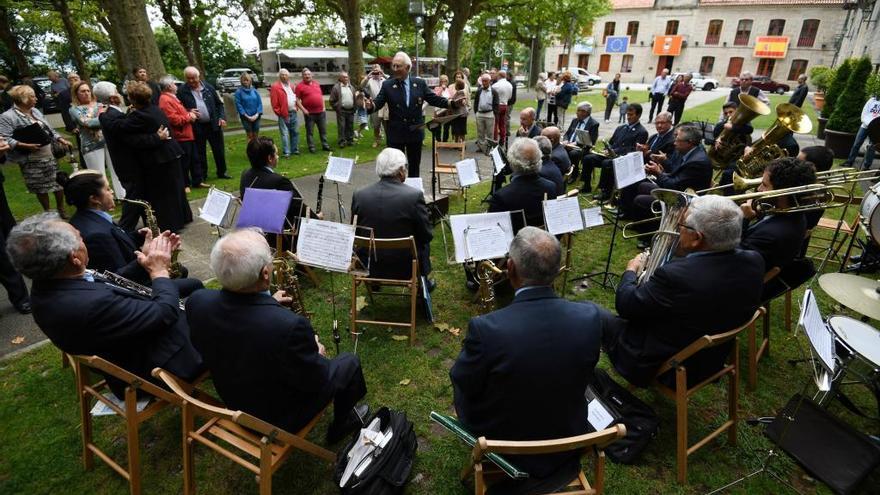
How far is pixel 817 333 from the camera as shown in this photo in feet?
8.61

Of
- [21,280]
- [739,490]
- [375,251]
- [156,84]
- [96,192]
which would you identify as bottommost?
[739,490]

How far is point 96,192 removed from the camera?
3.39 m

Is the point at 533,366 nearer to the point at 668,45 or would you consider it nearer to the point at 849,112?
the point at 849,112

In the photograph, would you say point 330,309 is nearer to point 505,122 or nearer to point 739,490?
point 739,490

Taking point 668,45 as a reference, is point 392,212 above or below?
below

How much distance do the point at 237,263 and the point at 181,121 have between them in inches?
248

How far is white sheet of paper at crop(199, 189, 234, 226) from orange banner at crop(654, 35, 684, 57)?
48829mm

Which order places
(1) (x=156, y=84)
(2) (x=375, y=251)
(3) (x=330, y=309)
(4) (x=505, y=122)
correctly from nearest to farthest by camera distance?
(2) (x=375, y=251) → (3) (x=330, y=309) → (1) (x=156, y=84) → (4) (x=505, y=122)

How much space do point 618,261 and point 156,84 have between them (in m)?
8.52

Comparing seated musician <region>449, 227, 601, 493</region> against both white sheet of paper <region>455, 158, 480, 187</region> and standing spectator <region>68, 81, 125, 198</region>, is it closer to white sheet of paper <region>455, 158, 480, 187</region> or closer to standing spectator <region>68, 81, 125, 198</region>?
white sheet of paper <region>455, 158, 480, 187</region>

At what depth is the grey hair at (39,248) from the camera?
7.60 ft

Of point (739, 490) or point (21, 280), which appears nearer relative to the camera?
point (739, 490)

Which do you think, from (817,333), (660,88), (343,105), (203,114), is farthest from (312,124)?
(660,88)

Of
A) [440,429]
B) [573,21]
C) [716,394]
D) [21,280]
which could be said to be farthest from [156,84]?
[573,21]
